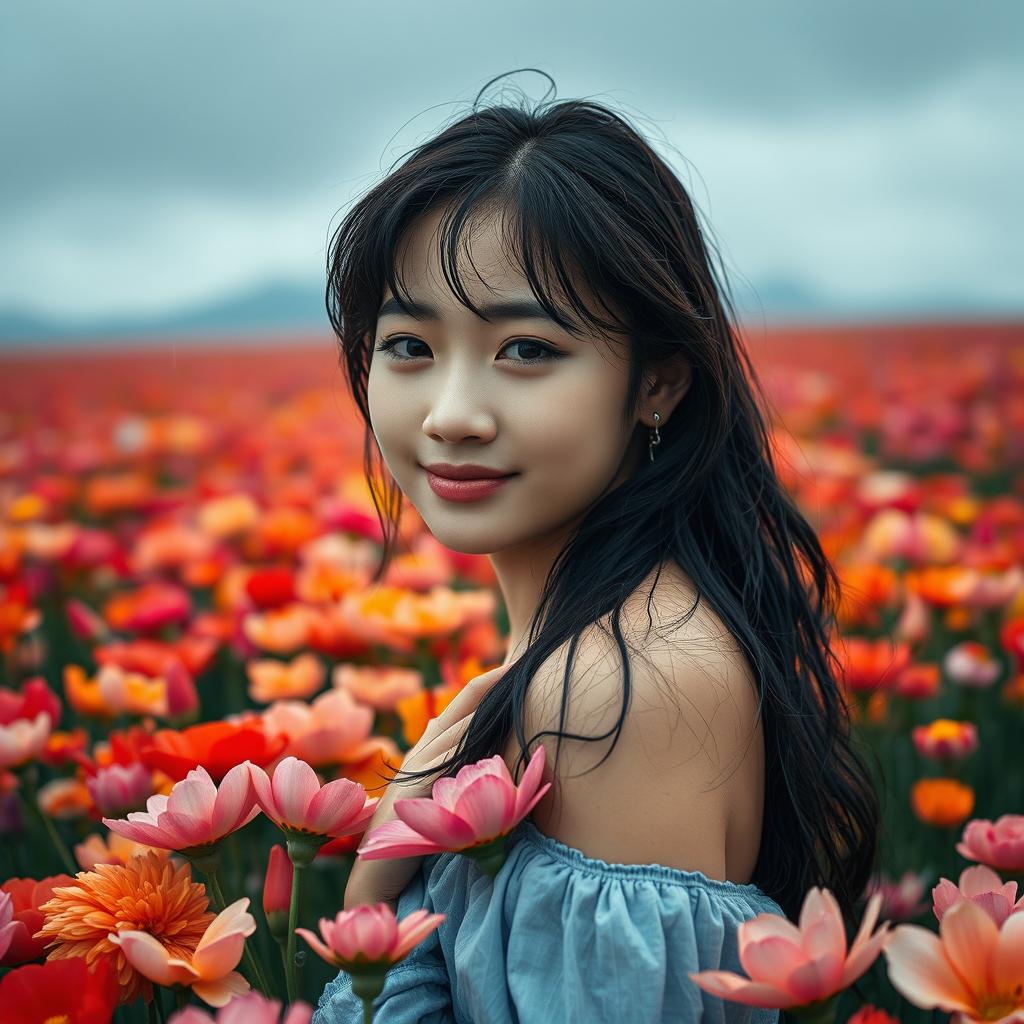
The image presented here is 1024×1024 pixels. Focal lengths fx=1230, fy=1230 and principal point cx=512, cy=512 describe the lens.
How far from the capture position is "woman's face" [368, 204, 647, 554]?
3.86 feet

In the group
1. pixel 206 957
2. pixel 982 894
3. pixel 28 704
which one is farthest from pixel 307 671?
pixel 982 894

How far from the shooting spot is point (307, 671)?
1.90 metres

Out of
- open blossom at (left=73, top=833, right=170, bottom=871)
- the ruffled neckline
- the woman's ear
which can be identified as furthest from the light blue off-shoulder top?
the woman's ear

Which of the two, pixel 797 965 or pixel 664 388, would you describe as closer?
pixel 797 965

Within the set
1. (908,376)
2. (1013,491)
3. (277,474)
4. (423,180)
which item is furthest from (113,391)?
(423,180)

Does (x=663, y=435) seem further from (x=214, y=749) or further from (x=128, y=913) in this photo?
(x=128, y=913)

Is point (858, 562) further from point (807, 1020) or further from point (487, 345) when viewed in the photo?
point (807, 1020)

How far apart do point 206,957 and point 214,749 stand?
0.81 ft

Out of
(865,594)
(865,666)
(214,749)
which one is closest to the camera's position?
(214,749)

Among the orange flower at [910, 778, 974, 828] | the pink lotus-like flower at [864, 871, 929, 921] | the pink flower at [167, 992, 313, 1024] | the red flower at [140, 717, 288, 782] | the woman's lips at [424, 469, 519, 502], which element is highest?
the woman's lips at [424, 469, 519, 502]

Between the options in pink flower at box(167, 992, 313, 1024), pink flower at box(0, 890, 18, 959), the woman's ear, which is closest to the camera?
pink flower at box(167, 992, 313, 1024)

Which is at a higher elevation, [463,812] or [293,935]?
[463,812]

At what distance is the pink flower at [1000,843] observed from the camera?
47.1 inches

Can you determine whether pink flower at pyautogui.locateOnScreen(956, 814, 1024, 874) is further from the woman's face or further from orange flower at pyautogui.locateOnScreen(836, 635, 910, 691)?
orange flower at pyautogui.locateOnScreen(836, 635, 910, 691)
